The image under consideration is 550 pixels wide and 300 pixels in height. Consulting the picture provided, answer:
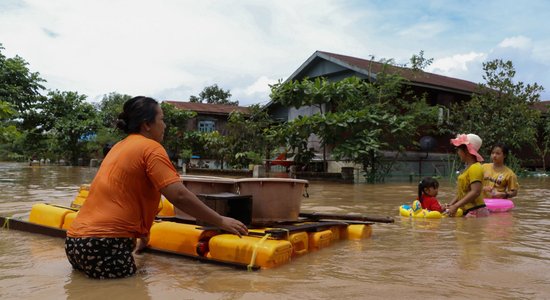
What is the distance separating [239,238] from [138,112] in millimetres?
1354

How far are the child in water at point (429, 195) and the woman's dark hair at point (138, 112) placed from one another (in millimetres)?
5014

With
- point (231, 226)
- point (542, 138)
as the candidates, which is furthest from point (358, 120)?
point (542, 138)

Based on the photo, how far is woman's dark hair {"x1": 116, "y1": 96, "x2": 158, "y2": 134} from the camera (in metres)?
3.48

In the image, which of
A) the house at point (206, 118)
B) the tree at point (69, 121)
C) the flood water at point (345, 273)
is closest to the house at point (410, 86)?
the house at point (206, 118)

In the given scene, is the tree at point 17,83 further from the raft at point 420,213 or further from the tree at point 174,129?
the raft at point 420,213

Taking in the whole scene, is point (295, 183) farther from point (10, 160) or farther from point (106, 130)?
point (10, 160)

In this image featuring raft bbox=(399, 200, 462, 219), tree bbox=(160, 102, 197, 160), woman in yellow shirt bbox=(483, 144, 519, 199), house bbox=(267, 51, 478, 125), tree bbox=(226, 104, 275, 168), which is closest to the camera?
raft bbox=(399, 200, 462, 219)

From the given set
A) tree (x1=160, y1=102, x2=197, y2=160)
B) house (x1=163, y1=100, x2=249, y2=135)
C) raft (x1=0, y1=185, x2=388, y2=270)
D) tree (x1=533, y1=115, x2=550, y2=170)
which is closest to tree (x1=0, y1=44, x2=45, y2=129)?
tree (x1=160, y1=102, x2=197, y2=160)

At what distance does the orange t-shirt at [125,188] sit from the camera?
3.23 metres

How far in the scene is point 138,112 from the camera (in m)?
3.49

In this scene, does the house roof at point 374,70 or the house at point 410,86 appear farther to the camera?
the house at point 410,86

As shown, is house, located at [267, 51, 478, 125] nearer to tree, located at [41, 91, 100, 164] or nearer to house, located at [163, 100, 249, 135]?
house, located at [163, 100, 249, 135]

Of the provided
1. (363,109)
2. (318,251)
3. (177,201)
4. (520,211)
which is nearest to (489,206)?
(520,211)

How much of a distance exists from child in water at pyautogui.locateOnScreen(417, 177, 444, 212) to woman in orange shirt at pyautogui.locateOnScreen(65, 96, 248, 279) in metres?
4.71
